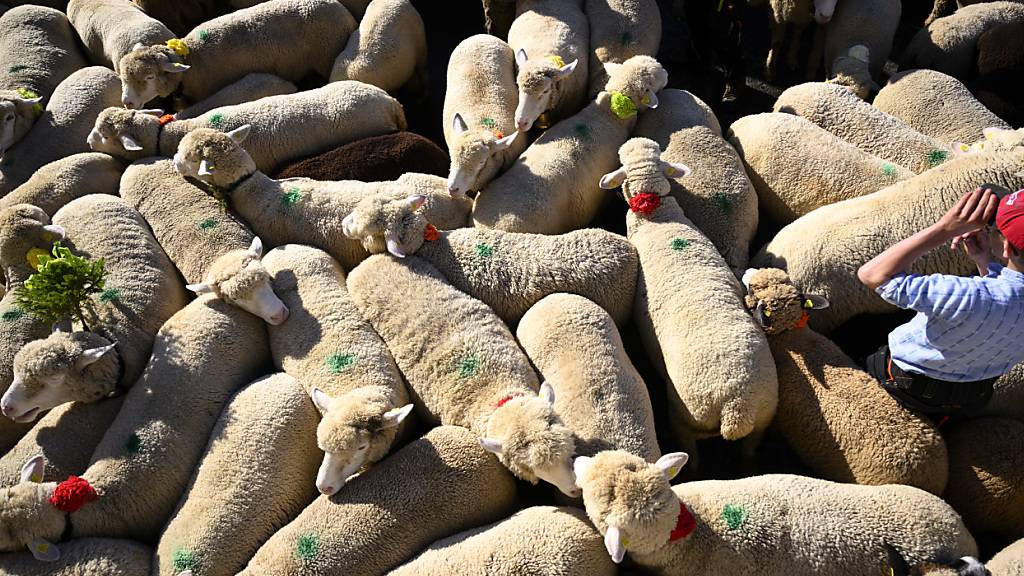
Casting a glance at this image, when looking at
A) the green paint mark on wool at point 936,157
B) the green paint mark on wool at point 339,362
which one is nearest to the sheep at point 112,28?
the green paint mark on wool at point 339,362

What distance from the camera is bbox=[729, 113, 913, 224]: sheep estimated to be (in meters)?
5.12

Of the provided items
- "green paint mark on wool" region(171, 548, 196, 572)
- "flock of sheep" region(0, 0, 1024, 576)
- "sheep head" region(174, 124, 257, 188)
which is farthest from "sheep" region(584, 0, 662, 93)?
"green paint mark on wool" region(171, 548, 196, 572)

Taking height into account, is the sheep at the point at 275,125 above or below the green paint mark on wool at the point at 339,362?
above

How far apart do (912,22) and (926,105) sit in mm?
2646

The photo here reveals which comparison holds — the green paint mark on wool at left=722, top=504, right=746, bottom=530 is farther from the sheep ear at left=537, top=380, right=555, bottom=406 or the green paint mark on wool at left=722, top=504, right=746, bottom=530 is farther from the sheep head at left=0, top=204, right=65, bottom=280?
the sheep head at left=0, top=204, right=65, bottom=280

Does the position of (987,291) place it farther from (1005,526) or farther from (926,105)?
(926,105)

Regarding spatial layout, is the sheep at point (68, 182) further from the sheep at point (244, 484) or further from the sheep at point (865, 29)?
the sheep at point (865, 29)

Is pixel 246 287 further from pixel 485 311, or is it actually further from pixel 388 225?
pixel 485 311

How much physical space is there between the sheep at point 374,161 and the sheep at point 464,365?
3.43ft

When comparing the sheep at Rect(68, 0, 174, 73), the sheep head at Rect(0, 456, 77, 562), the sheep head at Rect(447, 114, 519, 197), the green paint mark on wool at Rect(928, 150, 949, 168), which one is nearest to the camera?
the sheep head at Rect(0, 456, 77, 562)

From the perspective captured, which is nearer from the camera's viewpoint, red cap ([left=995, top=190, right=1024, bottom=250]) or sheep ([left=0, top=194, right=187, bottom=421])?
red cap ([left=995, top=190, right=1024, bottom=250])

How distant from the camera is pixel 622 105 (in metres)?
5.56

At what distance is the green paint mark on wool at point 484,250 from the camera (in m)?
4.71

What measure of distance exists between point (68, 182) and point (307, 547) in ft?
12.5
